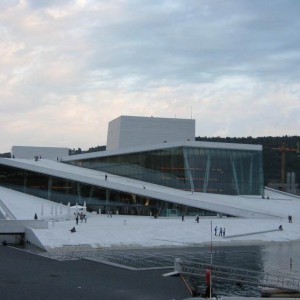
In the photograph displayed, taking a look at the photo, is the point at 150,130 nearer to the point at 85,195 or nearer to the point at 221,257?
the point at 85,195

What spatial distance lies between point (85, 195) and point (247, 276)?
21758 millimetres

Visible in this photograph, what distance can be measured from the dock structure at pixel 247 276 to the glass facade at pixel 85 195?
16234 mm

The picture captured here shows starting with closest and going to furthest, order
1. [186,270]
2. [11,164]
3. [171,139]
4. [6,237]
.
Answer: [186,270], [6,237], [11,164], [171,139]

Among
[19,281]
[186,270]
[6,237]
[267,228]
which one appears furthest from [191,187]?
[19,281]

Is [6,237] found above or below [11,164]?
below

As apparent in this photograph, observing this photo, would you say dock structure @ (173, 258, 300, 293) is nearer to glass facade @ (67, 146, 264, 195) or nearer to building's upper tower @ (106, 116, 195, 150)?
glass facade @ (67, 146, 264, 195)

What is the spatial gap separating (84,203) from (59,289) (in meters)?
19.7

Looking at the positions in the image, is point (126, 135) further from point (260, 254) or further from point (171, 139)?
point (260, 254)

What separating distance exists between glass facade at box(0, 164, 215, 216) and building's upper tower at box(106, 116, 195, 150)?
9195 millimetres

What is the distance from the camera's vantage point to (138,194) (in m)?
33.8

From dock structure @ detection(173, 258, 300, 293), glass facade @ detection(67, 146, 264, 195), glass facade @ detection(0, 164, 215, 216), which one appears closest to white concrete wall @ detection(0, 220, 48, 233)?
dock structure @ detection(173, 258, 300, 293)

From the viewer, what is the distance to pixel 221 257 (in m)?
19.9

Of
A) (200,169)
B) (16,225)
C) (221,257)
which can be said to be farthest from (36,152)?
(221,257)

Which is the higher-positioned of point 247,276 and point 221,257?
point 221,257
